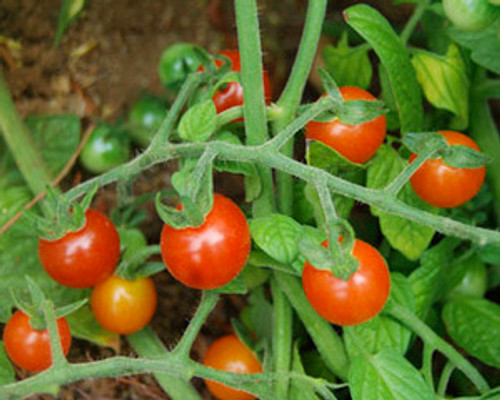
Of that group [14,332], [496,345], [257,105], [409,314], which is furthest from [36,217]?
[496,345]

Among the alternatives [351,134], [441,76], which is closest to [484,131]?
[441,76]

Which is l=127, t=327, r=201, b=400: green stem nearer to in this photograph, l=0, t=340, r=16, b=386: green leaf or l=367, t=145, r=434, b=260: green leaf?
l=0, t=340, r=16, b=386: green leaf

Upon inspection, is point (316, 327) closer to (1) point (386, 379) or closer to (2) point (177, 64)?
(1) point (386, 379)

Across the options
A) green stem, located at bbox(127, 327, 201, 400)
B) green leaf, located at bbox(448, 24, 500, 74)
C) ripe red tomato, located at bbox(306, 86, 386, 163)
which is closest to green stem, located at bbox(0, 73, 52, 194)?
green stem, located at bbox(127, 327, 201, 400)

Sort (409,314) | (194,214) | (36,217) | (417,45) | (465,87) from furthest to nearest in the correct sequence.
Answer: (417,45) → (465,87) → (409,314) → (36,217) → (194,214)

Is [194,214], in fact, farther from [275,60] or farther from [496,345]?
[275,60]

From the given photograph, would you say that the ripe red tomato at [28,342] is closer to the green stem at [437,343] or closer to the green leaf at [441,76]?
the green stem at [437,343]

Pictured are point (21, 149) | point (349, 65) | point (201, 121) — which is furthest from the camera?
point (21, 149)
